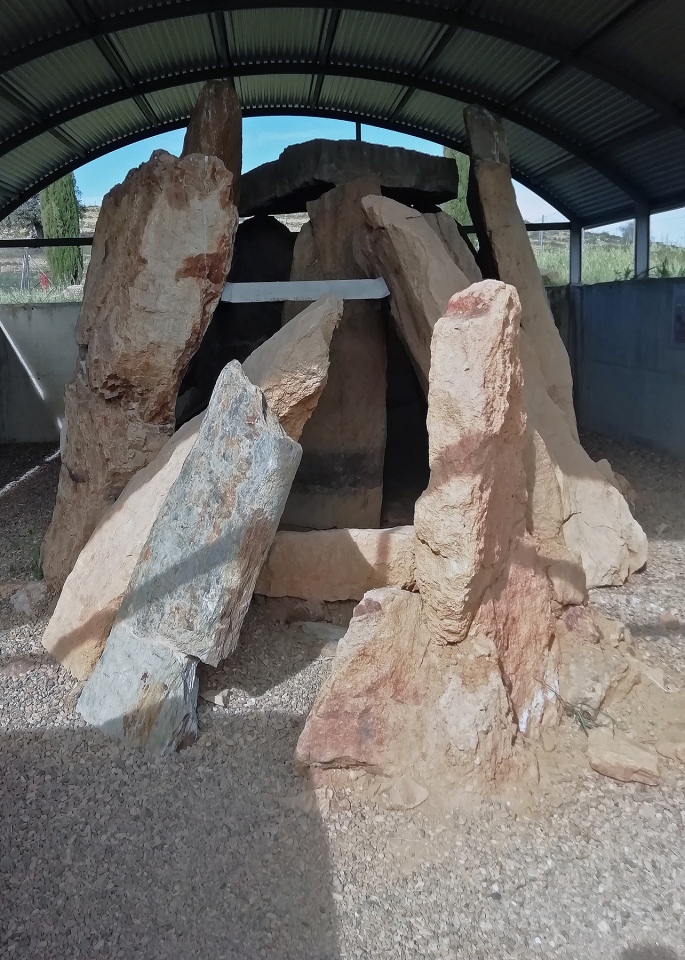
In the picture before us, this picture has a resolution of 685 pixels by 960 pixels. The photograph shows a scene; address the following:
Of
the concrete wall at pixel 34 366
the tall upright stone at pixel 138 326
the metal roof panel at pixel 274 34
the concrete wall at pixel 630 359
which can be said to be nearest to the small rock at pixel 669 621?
the tall upright stone at pixel 138 326

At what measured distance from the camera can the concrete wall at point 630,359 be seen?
26.3 ft

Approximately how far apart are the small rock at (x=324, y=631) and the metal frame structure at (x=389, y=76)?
17.0ft

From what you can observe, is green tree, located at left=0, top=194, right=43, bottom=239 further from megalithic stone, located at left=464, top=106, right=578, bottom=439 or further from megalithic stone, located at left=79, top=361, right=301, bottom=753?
megalithic stone, located at left=79, top=361, right=301, bottom=753

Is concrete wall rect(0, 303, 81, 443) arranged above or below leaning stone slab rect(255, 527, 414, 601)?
above

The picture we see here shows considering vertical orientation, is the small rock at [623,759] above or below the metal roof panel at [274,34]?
below

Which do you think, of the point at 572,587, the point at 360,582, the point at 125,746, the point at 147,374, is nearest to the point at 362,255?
the point at 147,374

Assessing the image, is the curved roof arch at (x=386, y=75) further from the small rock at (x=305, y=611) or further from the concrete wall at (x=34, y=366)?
the small rock at (x=305, y=611)

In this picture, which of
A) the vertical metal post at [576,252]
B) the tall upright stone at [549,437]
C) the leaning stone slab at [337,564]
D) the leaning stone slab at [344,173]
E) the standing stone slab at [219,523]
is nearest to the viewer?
the standing stone slab at [219,523]

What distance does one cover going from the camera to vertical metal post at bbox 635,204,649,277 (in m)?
8.84

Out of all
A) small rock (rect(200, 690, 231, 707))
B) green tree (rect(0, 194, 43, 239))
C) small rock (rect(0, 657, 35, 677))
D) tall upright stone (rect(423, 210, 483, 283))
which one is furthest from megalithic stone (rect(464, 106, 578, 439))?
green tree (rect(0, 194, 43, 239))

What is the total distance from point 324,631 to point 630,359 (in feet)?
19.1

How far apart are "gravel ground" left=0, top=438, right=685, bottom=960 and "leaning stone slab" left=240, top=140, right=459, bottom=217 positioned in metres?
5.06

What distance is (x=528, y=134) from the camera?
9055 millimetres

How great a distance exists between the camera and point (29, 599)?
4992mm
